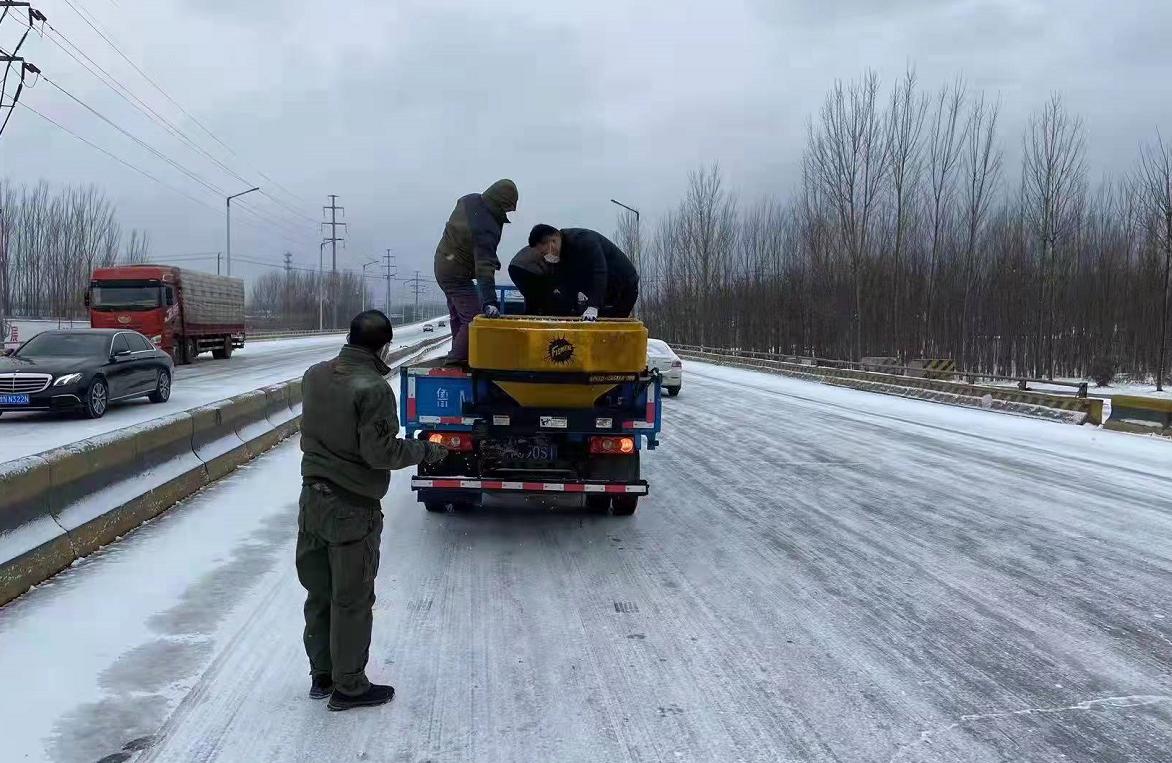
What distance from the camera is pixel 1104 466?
11375 millimetres

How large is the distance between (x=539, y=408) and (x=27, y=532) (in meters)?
3.71

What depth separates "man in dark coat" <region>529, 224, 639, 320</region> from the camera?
7.83 m

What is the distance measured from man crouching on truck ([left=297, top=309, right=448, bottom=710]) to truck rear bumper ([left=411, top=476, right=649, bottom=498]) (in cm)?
297

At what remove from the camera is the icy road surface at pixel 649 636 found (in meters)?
3.63

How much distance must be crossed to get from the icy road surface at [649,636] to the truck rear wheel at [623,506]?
13 centimetres

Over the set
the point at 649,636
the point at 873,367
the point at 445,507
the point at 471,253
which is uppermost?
the point at 471,253

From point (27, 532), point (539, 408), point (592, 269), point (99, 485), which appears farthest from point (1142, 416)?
point (27, 532)

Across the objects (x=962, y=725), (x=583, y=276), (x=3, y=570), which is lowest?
(x=962, y=725)

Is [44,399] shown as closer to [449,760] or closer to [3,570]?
[3,570]

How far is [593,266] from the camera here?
26.2ft

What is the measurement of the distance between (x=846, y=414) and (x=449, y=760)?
16572 mm

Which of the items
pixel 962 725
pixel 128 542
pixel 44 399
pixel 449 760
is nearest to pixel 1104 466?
pixel 962 725

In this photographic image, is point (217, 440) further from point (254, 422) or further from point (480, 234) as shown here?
point (480, 234)

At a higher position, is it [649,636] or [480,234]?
[480,234]
